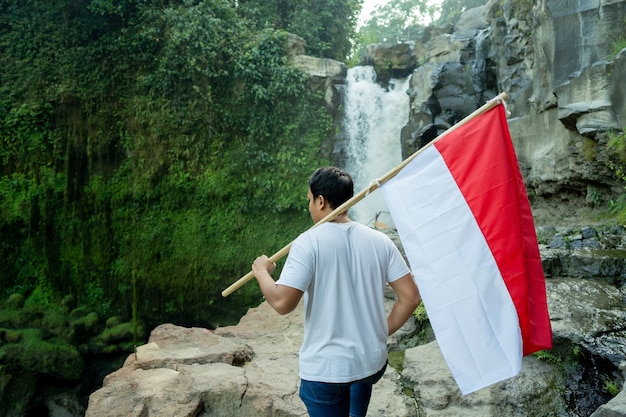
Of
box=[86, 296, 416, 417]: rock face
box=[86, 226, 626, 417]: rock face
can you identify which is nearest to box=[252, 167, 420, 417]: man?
box=[86, 226, 626, 417]: rock face

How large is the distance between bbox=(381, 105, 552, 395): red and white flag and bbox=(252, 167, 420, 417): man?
0.67ft

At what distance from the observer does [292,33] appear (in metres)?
12.3

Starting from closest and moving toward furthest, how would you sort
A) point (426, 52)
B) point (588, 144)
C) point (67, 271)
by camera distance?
point (588, 144) → point (67, 271) → point (426, 52)

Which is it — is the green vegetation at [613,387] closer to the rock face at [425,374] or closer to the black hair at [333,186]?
Answer: the rock face at [425,374]

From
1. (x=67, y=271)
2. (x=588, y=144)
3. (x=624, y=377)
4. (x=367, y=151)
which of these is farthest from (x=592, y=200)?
(x=67, y=271)

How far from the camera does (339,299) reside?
1.83m

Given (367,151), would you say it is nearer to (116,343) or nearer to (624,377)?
(116,343)

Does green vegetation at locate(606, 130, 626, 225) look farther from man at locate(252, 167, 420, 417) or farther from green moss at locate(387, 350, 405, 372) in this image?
man at locate(252, 167, 420, 417)

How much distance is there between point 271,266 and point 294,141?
911cm

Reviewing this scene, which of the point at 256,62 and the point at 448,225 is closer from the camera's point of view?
the point at 448,225

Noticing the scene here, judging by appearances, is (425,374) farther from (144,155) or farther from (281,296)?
(144,155)

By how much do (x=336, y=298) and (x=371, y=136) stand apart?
33.9ft

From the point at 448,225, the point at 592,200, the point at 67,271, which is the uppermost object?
the point at 448,225

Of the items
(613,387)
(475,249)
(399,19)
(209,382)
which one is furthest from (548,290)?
(399,19)
